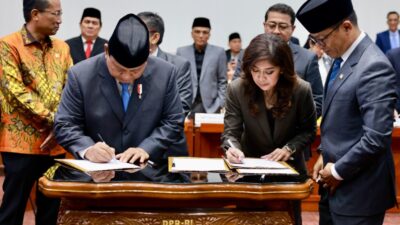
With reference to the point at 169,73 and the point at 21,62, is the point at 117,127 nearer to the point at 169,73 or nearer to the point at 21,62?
the point at 169,73

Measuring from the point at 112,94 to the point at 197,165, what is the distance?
0.50m

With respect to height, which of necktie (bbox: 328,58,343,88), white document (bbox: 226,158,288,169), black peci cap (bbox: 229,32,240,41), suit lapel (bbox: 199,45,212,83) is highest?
Answer: necktie (bbox: 328,58,343,88)

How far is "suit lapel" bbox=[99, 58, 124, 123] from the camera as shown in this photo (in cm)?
232

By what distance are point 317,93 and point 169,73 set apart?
119 centimetres

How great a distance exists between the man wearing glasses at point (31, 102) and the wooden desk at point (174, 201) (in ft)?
3.63

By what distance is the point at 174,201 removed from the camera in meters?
1.90

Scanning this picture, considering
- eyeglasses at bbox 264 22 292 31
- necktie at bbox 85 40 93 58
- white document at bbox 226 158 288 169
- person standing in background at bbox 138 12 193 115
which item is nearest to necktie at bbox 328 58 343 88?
white document at bbox 226 158 288 169

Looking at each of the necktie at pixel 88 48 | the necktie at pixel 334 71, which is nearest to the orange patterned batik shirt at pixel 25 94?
the necktie at pixel 334 71

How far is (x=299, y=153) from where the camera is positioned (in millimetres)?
2490

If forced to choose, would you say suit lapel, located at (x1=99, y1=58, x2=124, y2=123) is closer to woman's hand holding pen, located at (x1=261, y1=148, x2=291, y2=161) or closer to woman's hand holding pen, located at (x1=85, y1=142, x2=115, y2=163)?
woman's hand holding pen, located at (x1=85, y1=142, x2=115, y2=163)

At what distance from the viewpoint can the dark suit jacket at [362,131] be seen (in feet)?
6.10

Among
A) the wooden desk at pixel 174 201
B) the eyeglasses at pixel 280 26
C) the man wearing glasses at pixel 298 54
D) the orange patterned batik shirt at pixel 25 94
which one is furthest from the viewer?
the eyeglasses at pixel 280 26

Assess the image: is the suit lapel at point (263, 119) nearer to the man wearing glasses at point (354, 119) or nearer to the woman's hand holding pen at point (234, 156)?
the woman's hand holding pen at point (234, 156)

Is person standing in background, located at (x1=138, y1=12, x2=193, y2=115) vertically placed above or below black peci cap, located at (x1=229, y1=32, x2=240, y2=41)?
above
